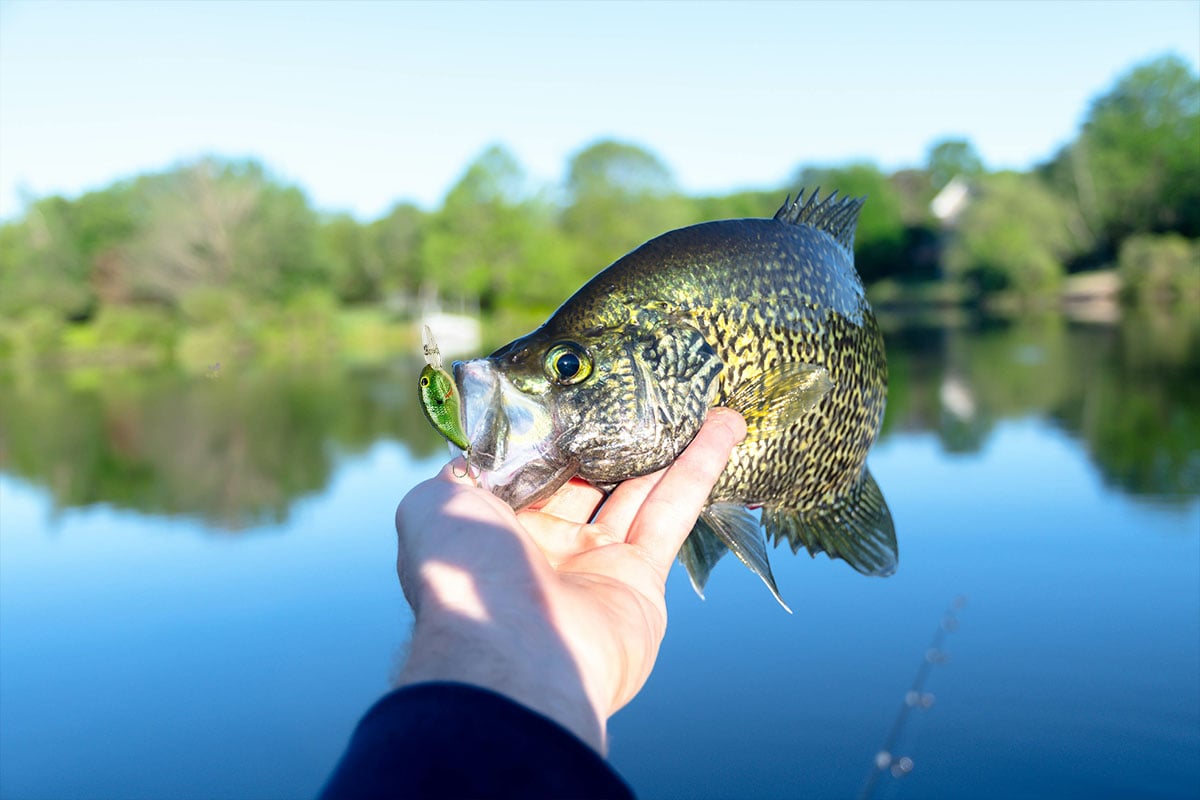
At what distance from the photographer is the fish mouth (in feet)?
8.09

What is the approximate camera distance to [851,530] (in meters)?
3.43

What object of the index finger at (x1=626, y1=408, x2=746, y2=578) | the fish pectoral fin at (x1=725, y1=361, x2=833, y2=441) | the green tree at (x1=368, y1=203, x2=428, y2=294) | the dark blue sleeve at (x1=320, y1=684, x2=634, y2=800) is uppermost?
the green tree at (x1=368, y1=203, x2=428, y2=294)

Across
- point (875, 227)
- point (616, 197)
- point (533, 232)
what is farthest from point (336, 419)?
A: point (875, 227)

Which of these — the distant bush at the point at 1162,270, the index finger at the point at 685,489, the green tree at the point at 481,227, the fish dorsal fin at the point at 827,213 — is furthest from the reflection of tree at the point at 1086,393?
the green tree at the point at 481,227

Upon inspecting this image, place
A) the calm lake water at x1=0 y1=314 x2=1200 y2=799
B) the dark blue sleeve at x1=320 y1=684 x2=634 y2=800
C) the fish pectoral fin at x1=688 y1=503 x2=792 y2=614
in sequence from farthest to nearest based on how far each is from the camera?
the calm lake water at x1=0 y1=314 x2=1200 y2=799, the fish pectoral fin at x1=688 y1=503 x2=792 y2=614, the dark blue sleeve at x1=320 y1=684 x2=634 y2=800

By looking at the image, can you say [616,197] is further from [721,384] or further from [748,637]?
[721,384]

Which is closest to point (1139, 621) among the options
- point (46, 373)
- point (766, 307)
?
point (766, 307)

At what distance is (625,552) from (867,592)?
715cm

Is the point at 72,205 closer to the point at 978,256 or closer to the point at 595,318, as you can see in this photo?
the point at 978,256

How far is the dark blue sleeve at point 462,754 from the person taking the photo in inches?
58.0

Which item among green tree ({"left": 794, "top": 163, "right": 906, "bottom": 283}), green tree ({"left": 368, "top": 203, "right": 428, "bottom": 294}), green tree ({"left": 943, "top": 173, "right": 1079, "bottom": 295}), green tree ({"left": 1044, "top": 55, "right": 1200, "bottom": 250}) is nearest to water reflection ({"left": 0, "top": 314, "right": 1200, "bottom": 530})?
green tree ({"left": 943, "top": 173, "right": 1079, "bottom": 295})

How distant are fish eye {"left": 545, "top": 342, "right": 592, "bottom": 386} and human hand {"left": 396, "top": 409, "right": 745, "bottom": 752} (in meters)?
0.41

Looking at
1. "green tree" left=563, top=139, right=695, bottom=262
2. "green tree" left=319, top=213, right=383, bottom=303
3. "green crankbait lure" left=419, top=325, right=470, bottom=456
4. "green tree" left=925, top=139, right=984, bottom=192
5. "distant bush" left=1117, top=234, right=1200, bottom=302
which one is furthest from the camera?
"green tree" left=925, top=139, right=984, bottom=192

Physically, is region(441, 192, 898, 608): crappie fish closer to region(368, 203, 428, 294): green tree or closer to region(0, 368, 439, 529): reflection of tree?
region(0, 368, 439, 529): reflection of tree
